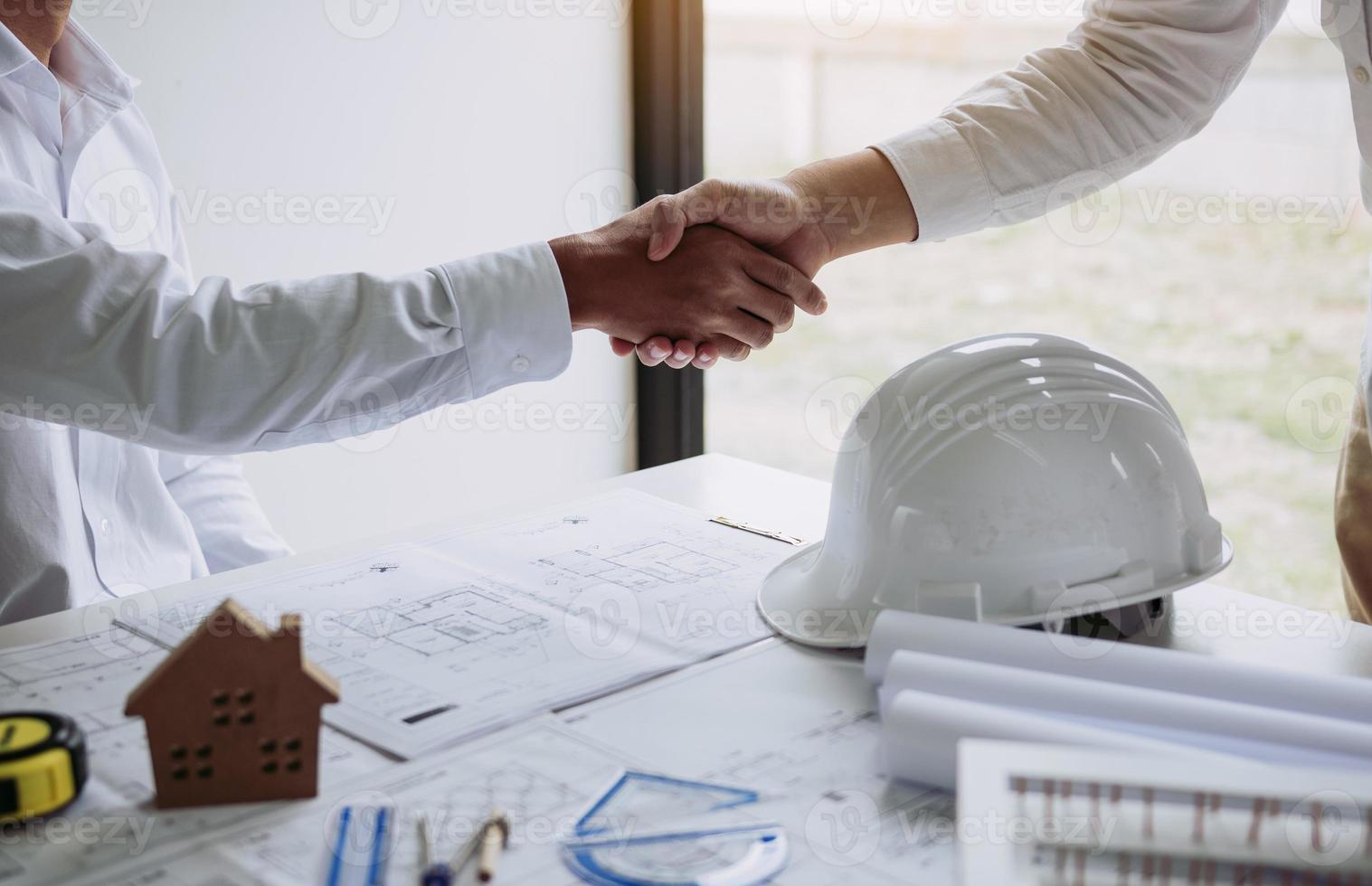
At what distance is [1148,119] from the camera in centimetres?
141

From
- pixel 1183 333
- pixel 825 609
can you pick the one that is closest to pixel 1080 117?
pixel 825 609

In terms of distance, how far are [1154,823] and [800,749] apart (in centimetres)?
29

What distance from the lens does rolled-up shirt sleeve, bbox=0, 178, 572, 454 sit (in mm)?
1068

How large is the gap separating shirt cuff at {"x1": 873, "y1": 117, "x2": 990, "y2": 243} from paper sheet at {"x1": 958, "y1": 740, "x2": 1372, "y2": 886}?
0.90 m

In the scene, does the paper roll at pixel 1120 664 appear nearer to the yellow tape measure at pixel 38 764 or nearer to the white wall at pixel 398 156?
the yellow tape measure at pixel 38 764

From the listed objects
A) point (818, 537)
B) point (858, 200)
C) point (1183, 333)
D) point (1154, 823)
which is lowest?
point (1183, 333)

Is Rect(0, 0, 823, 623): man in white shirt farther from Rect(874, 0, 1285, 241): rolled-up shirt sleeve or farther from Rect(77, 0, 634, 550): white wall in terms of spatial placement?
Rect(77, 0, 634, 550): white wall

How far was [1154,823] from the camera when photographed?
598 millimetres

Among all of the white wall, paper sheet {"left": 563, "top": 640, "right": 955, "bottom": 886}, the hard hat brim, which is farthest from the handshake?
the white wall

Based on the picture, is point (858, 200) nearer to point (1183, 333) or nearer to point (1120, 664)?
point (1120, 664)

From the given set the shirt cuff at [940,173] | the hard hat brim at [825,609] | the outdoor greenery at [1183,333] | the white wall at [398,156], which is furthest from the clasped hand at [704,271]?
the outdoor greenery at [1183,333]

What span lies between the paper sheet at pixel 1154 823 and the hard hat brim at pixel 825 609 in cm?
34

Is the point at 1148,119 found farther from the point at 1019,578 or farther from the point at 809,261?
the point at 1019,578

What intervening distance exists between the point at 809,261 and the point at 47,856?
1.07 meters
